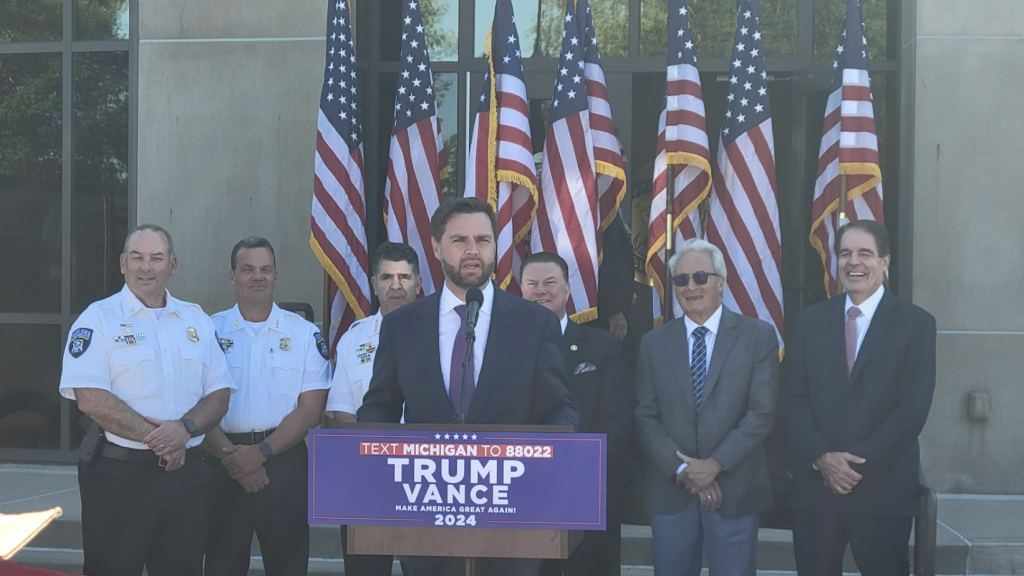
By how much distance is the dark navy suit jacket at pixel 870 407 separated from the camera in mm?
4336

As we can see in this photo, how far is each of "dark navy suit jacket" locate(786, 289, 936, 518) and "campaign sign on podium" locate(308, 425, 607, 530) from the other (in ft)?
6.12

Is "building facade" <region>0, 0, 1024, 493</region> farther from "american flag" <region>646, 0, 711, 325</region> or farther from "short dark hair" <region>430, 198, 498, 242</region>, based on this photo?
"short dark hair" <region>430, 198, 498, 242</region>

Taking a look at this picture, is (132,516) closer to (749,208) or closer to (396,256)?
(396,256)

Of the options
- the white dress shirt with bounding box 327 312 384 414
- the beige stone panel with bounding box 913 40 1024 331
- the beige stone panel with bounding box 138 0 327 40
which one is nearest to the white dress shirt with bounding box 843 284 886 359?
the white dress shirt with bounding box 327 312 384 414

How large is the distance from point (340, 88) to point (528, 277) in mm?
2749

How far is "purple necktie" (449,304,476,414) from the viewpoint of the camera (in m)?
3.39

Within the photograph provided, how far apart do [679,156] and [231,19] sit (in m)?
3.84

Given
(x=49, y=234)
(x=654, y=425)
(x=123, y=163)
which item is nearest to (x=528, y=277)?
(x=654, y=425)

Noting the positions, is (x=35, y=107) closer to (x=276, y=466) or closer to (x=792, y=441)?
(x=276, y=466)

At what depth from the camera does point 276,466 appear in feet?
16.5

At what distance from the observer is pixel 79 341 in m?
4.57

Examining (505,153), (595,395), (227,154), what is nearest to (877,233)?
(595,395)

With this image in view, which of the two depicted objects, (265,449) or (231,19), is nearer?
(265,449)

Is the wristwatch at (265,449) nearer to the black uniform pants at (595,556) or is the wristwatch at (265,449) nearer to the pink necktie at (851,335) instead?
the black uniform pants at (595,556)
